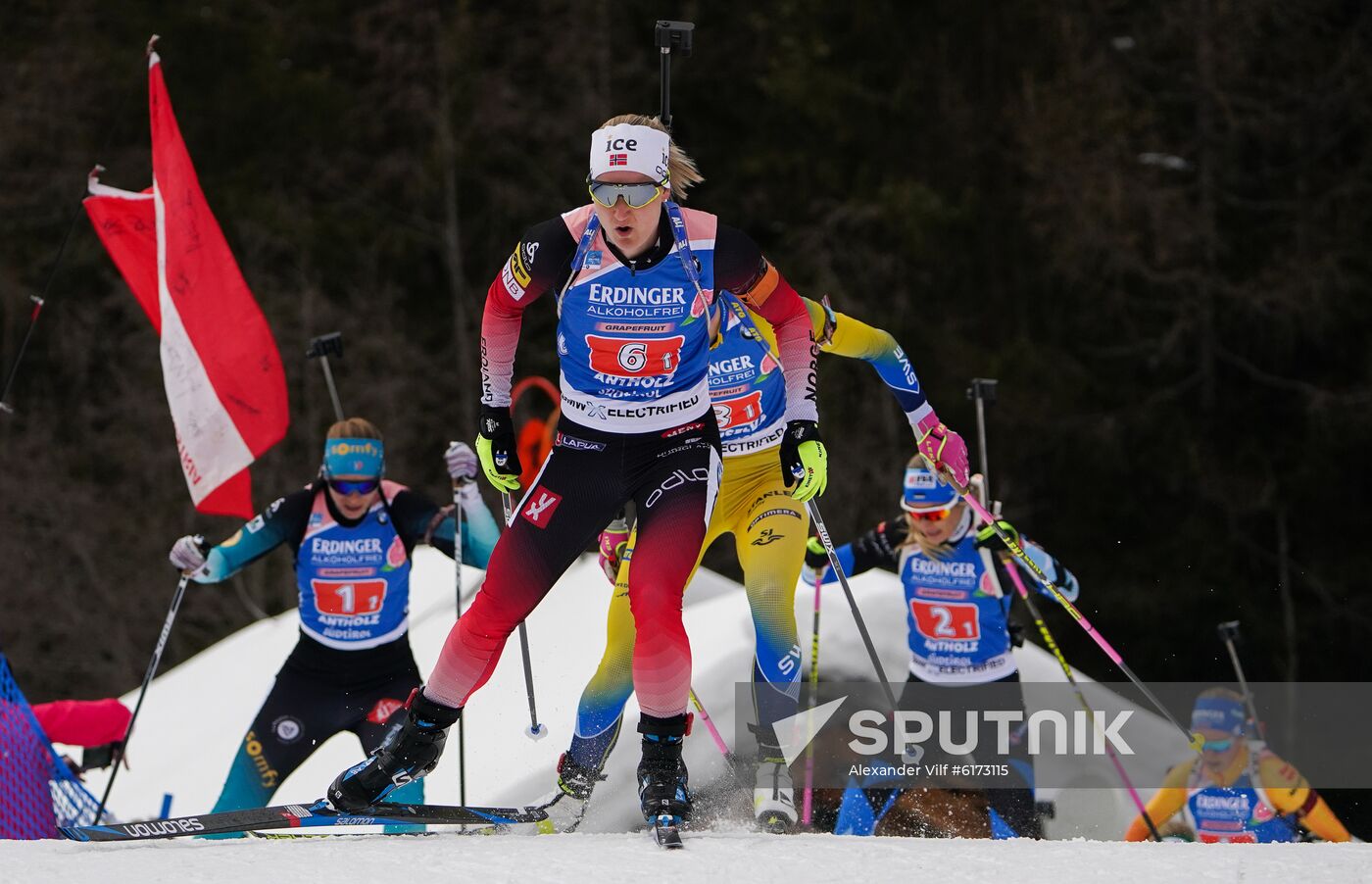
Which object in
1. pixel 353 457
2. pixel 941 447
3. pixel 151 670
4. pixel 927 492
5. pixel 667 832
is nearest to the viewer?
pixel 667 832

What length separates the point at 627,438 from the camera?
13.6 ft

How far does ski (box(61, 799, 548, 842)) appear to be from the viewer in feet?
13.9

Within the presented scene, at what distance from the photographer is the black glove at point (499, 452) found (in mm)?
4367

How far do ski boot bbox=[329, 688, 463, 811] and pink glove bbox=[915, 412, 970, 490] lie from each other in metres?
2.26

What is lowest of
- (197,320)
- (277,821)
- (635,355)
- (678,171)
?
(277,821)

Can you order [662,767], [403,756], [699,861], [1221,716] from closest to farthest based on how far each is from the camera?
[699,861], [662,767], [403,756], [1221,716]

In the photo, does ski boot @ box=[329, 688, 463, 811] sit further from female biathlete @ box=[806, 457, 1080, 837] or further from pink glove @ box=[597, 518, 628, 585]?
female biathlete @ box=[806, 457, 1080, 837]

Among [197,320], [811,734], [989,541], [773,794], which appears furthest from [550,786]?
[197,320]

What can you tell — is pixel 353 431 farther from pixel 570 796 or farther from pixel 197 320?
pixel 570 796

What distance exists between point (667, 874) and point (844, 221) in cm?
1514

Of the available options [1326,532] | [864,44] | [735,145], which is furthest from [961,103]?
[1326,532]

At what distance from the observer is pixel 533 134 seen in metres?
18.5

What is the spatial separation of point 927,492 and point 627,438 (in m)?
2.48

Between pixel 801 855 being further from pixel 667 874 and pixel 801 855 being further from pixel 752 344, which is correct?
pixel 752 344
